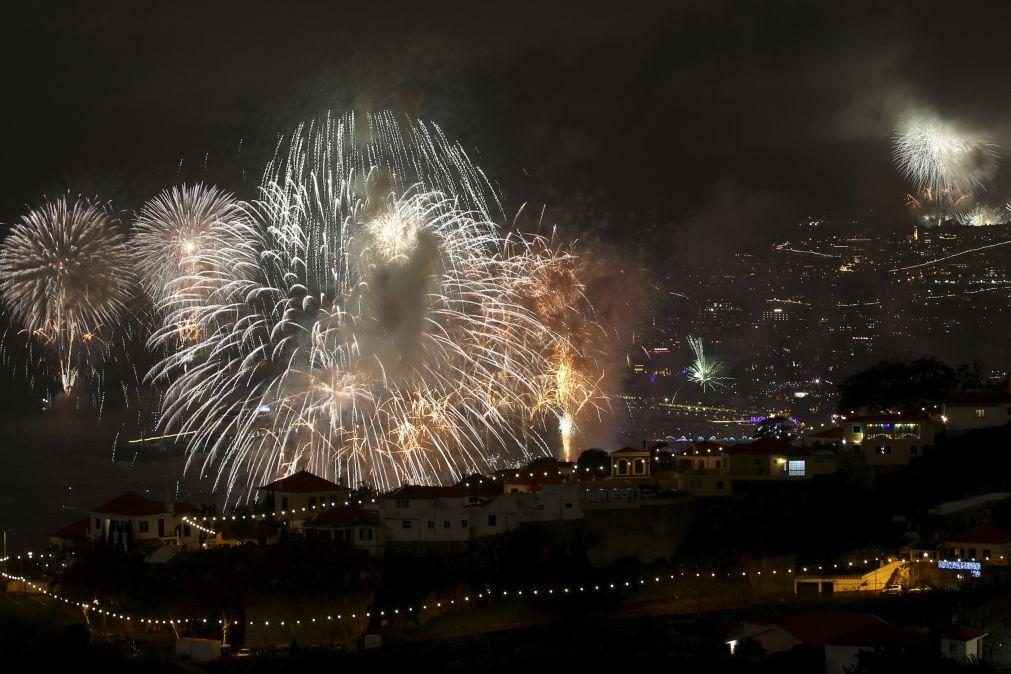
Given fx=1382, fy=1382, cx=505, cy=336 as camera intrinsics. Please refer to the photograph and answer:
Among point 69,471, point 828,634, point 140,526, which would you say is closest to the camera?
point 828,634

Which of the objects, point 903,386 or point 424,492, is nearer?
point 424,492

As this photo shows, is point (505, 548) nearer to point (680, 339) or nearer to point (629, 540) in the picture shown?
point (629, 540)

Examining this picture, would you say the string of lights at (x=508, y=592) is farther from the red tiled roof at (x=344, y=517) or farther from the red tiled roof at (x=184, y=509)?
the red tiled roof at (x=184, y=509)

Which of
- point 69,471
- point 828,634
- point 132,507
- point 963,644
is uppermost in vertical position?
point 69,471

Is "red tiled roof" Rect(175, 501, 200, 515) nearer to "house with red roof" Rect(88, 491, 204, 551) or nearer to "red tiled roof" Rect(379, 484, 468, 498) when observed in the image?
"house with red roof" Rect(88, 491, 204, 551)

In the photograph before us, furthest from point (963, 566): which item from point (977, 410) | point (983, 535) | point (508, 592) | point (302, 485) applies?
point (302, 485)

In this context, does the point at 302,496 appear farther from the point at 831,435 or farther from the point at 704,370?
the point at 704,370

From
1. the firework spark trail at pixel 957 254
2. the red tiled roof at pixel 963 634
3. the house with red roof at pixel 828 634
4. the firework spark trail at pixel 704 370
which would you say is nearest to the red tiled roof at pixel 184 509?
the house with red roof at pixel 828 634
